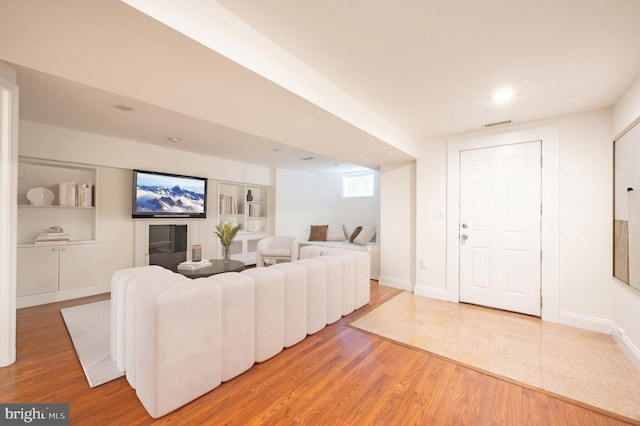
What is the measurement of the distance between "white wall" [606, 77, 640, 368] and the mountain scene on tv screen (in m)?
5.52

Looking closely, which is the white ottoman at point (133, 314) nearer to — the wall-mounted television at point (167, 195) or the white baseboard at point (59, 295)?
the white baseboard at point (59, 295)

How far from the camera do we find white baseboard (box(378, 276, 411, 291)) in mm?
4078

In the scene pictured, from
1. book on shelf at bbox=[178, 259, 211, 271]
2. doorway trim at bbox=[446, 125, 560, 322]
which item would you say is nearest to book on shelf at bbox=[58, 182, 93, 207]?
book on shelf at bbox=[178, 259, 211, 271]

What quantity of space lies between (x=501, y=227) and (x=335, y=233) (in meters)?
3.54

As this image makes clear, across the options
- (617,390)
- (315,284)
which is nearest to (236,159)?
(315,284)

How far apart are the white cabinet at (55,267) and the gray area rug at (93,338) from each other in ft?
1.80

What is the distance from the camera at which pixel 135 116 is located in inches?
119

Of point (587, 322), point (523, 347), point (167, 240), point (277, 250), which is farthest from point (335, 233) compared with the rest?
point (587, 322)

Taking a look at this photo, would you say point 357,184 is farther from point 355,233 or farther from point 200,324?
point 200,324

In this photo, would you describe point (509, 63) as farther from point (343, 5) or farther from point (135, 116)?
point (135, 116)

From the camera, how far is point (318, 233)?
6.22m

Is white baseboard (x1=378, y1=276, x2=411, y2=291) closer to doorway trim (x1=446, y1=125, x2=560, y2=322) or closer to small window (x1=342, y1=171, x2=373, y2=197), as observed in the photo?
doorway trim (x1=446, y1=125, x2=560, y2=322)

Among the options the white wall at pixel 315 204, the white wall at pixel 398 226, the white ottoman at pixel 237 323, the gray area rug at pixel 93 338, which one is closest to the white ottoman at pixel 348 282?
the white ottoman at pixel 237 323

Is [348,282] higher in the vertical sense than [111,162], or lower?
lower
